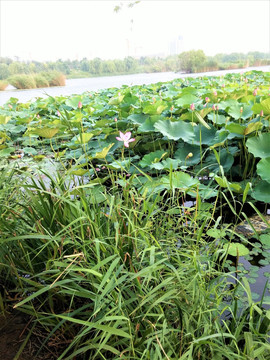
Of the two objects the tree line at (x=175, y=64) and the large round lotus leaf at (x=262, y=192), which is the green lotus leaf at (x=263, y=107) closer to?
the large round lotus leaf at (x=262, y=192)

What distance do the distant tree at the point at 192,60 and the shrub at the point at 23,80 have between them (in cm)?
848

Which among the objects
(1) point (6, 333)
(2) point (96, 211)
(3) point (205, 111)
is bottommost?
(1) point (6, 333)

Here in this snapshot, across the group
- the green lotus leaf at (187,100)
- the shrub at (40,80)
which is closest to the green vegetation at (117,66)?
the shrub at (40,80)

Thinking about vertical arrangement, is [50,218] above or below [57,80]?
below

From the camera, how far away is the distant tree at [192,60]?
48.2 ft

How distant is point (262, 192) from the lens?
141 cm

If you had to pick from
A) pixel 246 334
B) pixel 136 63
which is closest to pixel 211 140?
pixel 246 334

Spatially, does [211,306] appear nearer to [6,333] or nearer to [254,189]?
[6,333]

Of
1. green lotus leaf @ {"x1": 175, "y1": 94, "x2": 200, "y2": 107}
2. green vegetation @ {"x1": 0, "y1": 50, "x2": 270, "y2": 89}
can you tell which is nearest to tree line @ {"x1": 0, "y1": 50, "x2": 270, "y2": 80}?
green vegetation @ {"x1": 0, "y1": 50, "x2": 270, "y2": 89}

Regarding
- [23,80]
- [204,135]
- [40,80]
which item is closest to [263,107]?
[204,135]

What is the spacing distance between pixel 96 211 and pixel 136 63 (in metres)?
15.7

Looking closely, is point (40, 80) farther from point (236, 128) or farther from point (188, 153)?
point (236, 128)

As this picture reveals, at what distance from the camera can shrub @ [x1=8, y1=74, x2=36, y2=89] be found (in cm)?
920

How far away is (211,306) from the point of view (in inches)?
31.9
